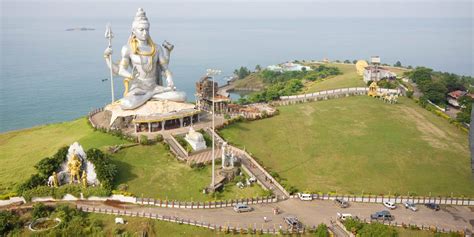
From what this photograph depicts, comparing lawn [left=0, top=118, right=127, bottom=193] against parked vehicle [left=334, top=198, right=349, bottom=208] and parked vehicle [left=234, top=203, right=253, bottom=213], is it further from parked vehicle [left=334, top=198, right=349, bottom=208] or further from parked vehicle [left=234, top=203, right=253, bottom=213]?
parked vehicle [left=334, top=198, right=349, bottom=208]

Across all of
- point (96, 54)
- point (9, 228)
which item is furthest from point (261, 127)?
point (96, 54)

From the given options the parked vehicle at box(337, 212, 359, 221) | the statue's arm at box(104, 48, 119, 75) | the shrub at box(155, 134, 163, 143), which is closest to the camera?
the parked vehicle at box(337, 212, 359, 221)

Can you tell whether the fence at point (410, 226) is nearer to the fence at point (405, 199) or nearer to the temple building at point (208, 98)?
the fence at point (405, 199)

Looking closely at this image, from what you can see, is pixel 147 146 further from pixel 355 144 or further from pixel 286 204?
pixel 355 144

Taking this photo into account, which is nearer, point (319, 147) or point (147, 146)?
point (147, 146)

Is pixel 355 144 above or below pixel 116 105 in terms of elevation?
below

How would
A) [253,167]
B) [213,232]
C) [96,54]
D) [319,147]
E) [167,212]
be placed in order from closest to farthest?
1. [213,232]
2. [167,212]
3. [253,167]
4. [319,147]
5. [96,54]

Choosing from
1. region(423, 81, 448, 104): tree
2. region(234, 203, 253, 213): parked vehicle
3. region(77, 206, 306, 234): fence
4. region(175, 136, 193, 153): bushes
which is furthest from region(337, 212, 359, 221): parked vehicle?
region(423, 81, 448, 104): tree

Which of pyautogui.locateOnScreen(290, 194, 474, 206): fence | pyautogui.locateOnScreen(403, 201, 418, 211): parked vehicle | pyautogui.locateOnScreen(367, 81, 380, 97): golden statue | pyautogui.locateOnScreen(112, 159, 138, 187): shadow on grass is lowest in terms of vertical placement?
pyautogui.locateOnScreen(403, 201, 418, 211): parked vehicle
